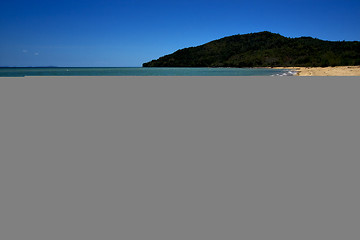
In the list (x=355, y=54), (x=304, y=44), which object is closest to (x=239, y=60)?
(x=304, y=44)

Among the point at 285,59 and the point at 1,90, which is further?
the point at 285,59

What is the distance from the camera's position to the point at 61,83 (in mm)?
6809

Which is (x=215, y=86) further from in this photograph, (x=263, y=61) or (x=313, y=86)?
(x=263, y=61)

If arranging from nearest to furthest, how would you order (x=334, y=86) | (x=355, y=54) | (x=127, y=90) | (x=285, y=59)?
(x=127, y=90), (x=334, y=86), (x=355, y=54), (x=285, y=59)

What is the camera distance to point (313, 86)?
25.4 ft

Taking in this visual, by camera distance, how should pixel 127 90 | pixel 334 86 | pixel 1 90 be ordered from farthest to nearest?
pixel 334 86
pixel 127 90
pixel 1 90

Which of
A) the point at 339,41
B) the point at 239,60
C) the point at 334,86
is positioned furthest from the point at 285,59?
the point at 334,86

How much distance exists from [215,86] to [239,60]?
7825 inches

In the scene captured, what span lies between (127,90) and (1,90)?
10.5 feet

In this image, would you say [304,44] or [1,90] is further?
[304,44]

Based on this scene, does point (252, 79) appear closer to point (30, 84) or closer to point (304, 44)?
point (30, 84)

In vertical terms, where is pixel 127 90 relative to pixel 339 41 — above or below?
below

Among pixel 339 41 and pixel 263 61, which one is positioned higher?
pixel 339 41

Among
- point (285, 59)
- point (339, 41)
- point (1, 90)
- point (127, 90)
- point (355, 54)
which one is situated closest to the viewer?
point (1, 90)
